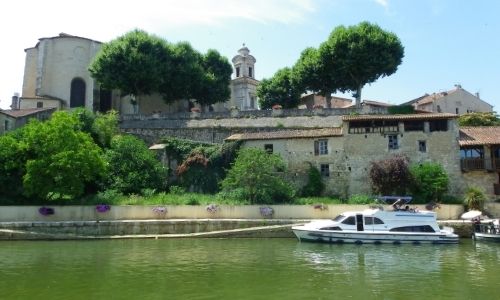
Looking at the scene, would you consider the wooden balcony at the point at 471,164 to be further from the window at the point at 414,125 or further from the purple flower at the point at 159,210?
the purple flower at the point at 159,210

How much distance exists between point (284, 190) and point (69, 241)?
47.4 ft

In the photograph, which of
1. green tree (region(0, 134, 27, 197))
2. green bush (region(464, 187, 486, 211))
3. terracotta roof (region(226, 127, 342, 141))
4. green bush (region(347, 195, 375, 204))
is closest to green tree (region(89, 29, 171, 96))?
terracotta roof (region(226, 127, 342, 141))

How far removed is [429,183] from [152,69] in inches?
1195

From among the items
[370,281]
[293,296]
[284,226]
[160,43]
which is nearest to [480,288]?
[370,281]

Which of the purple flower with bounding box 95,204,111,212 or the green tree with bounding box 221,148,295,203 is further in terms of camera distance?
the green tree with bounding box 221,148,295,203

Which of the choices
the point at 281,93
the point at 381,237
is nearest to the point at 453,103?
the point at 281,93

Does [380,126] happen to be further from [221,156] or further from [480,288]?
[480,288]

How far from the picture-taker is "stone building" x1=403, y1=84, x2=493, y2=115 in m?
54.1

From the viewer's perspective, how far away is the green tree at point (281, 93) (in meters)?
55.9

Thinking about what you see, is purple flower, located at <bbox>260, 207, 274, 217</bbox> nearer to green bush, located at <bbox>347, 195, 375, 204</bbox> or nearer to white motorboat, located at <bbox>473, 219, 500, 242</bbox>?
green bush, located at <bbox>347, 195, 375, 204</bbox>

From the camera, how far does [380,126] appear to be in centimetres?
3531

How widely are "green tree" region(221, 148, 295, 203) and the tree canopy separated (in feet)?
69.4

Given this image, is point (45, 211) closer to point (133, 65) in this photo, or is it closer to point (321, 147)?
point (321, 147)

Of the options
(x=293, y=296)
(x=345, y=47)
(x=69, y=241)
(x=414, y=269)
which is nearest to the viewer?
(x=293, y=296)
